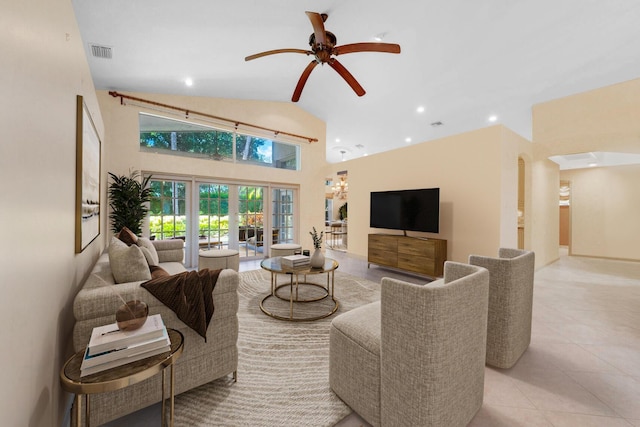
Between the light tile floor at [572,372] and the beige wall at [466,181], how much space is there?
42.8 inches

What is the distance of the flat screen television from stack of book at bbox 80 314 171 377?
13.2 feet

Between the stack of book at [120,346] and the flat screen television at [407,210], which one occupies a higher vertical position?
the flat screen television at [407,210]

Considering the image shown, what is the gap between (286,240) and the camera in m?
6.44

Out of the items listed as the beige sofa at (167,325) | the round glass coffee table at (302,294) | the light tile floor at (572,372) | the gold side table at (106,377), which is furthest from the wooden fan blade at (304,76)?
the light tile floor at (572,372)

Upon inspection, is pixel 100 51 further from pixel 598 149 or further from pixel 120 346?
pixel 598 149

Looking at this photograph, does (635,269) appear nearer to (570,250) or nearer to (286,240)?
(570,250)

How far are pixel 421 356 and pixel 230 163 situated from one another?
5262 mm

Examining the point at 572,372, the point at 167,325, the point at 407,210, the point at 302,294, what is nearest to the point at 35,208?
the point at 167,325

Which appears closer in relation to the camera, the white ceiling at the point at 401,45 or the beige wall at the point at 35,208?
the beige wall at the point at 35,208

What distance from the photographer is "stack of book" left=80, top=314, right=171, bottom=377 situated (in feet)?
3.24

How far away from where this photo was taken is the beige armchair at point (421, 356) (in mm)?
1123

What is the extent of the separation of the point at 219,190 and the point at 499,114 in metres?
6.00

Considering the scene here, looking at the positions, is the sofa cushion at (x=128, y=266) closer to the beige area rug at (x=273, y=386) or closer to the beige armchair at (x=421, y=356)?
the beige area rug at (x=273, y=386)

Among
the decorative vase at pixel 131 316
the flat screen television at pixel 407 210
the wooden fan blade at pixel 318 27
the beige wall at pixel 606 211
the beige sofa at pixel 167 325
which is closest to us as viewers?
the decorative vase at pixel 131 316
